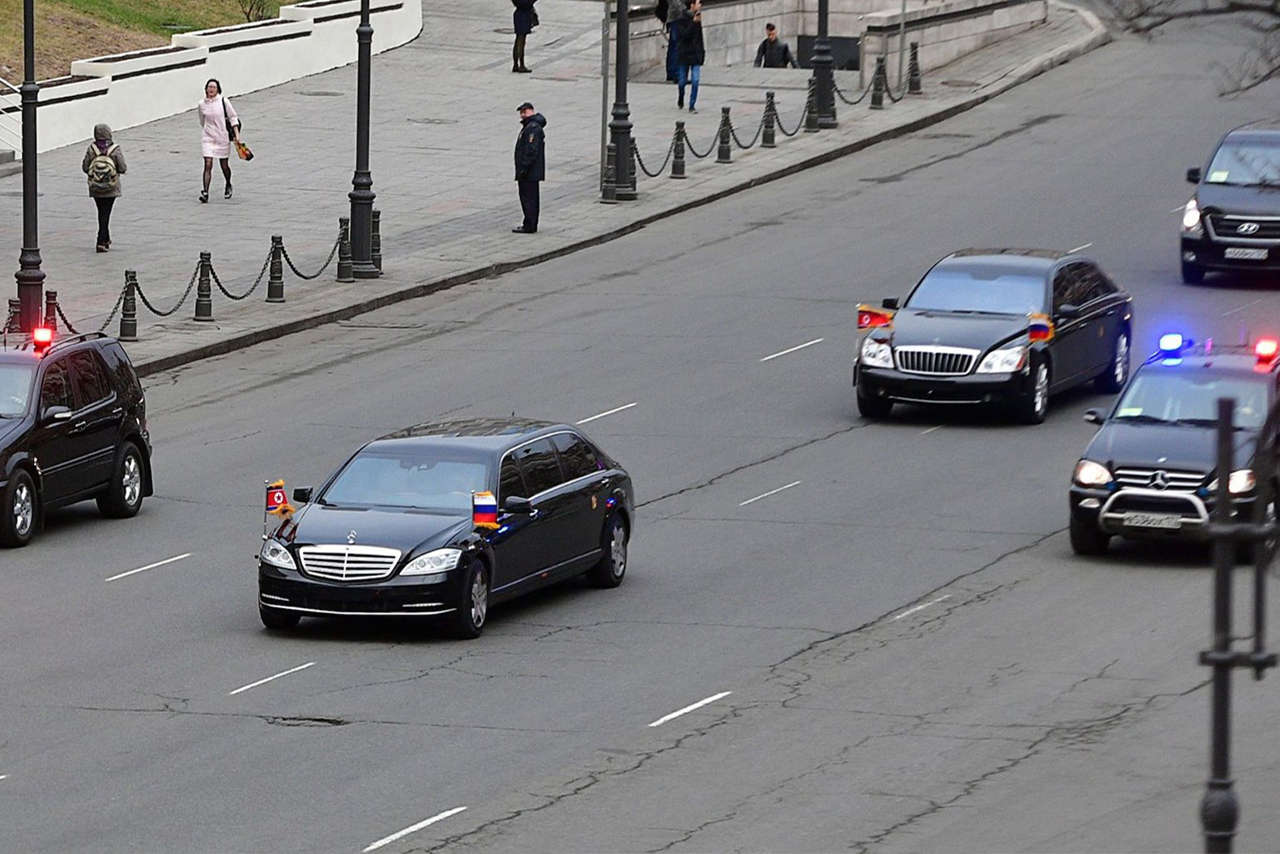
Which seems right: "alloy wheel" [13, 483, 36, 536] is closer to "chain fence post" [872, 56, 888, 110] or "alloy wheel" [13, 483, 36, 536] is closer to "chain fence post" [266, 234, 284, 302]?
"chain fence post" [266, 234, 284, 302]

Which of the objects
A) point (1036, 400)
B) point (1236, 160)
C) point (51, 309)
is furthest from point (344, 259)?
point (1236, 160)

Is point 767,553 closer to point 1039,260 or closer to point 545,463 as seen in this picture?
point 545,463

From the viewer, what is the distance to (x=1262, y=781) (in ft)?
43.8

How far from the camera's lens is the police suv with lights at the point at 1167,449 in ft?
62.3

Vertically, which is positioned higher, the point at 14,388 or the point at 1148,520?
the point at 14,388

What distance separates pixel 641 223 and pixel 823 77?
8162mm

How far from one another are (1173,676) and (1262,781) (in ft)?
8.00

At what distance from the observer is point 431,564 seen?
16.9 meters

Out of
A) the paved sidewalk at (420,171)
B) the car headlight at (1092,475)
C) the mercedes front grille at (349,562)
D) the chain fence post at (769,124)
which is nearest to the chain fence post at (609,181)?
the paved sidewalk at (420,171)

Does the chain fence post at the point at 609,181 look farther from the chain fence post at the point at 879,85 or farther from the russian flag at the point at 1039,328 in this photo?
the russian flag at the point at 1039,328

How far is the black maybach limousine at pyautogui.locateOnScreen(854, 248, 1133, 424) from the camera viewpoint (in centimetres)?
2464

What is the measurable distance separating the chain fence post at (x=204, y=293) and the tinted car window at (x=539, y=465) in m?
12.8

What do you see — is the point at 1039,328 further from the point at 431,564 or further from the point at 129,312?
the point at 129,312

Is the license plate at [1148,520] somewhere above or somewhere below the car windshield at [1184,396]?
below
